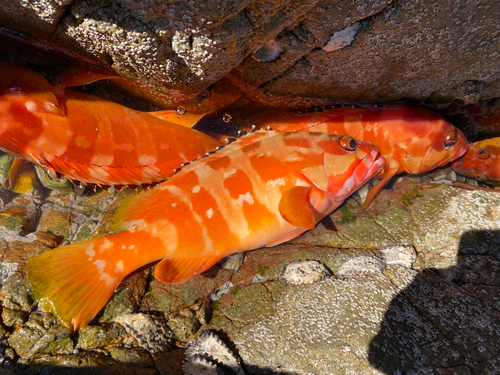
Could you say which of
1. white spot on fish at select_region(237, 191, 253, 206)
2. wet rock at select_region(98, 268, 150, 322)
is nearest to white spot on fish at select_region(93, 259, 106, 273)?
wet rock at select_region(98, 268, 150, 322)

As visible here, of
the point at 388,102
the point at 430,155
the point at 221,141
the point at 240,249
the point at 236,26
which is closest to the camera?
the point at 236,26

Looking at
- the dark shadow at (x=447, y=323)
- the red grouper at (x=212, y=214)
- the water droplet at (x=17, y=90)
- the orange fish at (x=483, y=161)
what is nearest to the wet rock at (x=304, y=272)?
the red grouper at (x=212, y=214)

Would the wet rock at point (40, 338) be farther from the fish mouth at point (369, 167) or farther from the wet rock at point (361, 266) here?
the fish mouth at point (369, 167)

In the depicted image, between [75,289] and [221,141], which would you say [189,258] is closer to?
[75,289]

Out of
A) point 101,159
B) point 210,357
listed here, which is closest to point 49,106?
point 101,159

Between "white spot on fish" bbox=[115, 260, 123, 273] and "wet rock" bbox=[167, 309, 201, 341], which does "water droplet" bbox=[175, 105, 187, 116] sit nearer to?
"white spot on fish" bbox=[115, 260, 123, 273]

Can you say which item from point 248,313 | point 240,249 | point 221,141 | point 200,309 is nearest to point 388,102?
point 221,141

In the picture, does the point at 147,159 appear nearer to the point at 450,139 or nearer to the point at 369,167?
the point at 369,167
